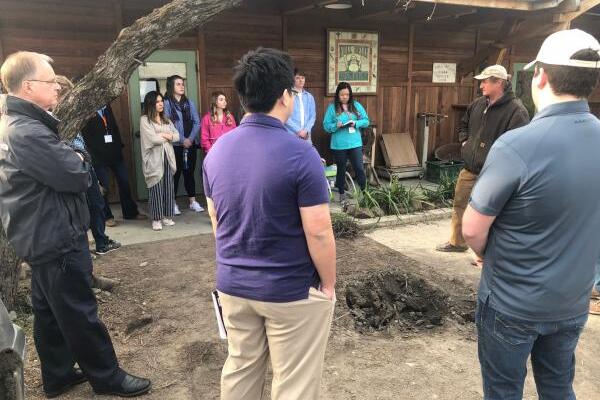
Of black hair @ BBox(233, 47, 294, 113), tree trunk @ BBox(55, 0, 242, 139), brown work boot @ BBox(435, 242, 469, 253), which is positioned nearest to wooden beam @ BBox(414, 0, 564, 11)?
brown work boot @ BBox(435, 242, 469, 253)

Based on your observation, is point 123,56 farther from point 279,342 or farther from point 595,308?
point 595,308

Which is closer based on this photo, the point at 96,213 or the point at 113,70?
the point at 113,70

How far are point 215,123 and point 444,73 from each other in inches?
202

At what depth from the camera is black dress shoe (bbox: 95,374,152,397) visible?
9.28 feet

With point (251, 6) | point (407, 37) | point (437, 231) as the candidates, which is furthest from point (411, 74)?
point (437, 231)

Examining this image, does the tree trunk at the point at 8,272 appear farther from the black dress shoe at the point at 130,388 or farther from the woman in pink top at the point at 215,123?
the woman in pink top at the point at 215,123

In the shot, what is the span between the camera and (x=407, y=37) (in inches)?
352

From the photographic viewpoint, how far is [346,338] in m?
3.53

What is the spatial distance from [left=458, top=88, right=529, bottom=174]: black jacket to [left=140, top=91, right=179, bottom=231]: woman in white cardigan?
3461 mm

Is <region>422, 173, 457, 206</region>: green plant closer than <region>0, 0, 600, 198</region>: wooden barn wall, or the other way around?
<region>0, 0, 600, 198</region>: wooden barn wall

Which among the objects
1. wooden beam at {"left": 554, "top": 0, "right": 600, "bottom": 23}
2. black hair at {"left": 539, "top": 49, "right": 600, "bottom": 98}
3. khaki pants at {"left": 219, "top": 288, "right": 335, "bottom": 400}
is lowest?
khaki pants at {"left": 219, "top": 288, "right": 335, "bottom": 400}

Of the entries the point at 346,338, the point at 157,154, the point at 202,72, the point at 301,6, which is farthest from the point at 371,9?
the point at 346,338

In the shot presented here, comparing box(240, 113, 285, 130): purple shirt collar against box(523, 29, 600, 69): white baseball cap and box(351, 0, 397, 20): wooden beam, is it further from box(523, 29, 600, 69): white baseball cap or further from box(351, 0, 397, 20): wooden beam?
box(351, 0, 397, 20): wooden beam

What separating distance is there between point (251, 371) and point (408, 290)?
2378 mm
